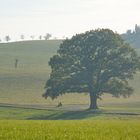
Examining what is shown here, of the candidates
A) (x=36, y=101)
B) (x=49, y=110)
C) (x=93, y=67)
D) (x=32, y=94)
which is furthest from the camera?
(x=32, y=94)

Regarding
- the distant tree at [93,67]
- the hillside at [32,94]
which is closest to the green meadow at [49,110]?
the hillside at [32,94]

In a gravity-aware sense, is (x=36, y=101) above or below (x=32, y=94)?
below

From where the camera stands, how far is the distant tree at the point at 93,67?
93.6 meters

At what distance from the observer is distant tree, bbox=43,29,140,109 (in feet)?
307

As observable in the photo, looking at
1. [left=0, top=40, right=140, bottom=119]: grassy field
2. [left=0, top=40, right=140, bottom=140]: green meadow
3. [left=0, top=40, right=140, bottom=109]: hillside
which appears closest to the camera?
[left=0, top=40, right=140, bottom=140]: green meadow

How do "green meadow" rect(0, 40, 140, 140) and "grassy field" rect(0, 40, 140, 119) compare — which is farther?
"grassy field" rect(0, 40, 140, 119)

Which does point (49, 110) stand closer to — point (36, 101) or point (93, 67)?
point (93, 67)

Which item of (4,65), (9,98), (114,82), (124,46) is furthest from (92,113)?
(4,65)

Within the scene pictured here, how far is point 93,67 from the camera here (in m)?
95.3

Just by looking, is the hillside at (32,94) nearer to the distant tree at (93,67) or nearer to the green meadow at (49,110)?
the green meadow at (49,110)

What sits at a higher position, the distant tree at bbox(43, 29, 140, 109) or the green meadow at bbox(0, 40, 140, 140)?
the distant tree at bbox(43, 29, 140, 109)

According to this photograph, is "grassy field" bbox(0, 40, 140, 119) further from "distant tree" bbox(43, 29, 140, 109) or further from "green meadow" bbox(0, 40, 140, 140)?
"distant tree" bbox(43, 29, 140, 109)

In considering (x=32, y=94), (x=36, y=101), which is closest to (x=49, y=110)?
(x=36, y=101)

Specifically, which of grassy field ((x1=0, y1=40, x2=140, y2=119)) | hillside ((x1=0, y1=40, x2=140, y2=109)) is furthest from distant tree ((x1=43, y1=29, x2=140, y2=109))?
hillside ((x1=0, y1=40, x2=140, y2=109))
